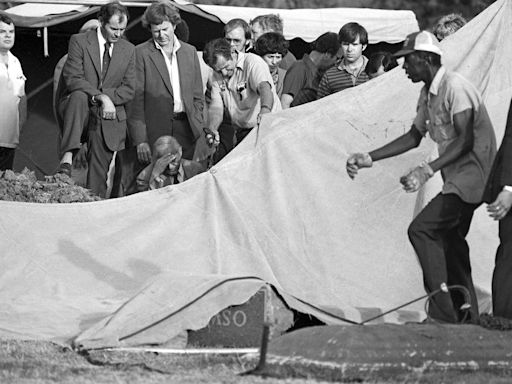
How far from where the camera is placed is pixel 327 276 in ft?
32.6

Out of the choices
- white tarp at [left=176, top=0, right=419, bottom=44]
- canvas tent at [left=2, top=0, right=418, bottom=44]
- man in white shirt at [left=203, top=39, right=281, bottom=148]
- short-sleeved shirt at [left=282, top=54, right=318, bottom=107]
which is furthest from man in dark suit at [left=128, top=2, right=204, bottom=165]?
white tarp at [left=176, top=0, right=419, bottom=44]

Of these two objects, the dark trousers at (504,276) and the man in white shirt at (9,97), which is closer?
the dark trousers at (504,276)

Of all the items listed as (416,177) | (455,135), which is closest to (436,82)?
(455,135)

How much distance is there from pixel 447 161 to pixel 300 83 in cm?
473

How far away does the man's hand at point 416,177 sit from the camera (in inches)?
328

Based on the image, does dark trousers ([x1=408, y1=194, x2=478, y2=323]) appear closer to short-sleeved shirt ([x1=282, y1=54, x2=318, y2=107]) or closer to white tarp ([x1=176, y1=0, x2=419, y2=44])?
short-sleeved shirt ([x1=282, y1=54, x2=318, y2=107])

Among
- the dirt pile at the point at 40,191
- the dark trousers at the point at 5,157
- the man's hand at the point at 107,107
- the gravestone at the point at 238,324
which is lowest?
the dark trousers at the point at 5,157

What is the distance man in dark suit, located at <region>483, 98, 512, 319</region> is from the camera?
845cm

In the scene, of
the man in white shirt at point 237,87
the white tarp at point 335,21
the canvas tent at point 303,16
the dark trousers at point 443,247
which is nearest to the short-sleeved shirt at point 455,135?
the dark trousers at point 443,247

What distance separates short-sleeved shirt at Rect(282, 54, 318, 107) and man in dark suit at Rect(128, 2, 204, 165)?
0.90 m

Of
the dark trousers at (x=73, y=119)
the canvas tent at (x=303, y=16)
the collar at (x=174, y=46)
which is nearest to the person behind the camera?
the dark trousers at (x=73, y=119)

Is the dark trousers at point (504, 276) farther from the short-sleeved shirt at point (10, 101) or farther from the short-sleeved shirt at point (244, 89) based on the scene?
the short-sleeved shirt at point (10, 101)

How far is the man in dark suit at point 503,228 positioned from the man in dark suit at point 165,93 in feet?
14.5

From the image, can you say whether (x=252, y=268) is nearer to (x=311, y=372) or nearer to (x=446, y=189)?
(x=446, y=189)
